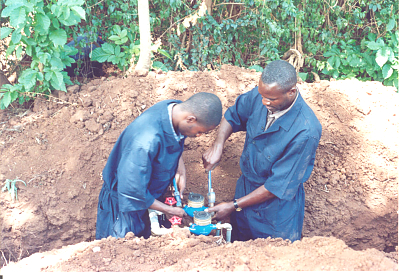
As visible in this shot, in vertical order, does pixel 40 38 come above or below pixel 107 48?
above

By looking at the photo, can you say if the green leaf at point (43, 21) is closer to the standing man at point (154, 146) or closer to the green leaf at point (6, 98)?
the green leaf at point (6, 98)

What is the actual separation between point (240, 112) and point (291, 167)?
759mm

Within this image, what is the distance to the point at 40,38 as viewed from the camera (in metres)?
3.26

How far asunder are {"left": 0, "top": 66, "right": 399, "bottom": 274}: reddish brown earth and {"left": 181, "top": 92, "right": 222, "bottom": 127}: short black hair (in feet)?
4.75

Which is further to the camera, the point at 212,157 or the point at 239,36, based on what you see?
the point at 239,36

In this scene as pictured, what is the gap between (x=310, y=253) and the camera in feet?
6.67

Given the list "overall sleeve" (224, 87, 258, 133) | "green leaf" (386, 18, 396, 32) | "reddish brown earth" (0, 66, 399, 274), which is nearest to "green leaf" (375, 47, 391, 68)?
"green leaf" (386, 18, 396, 32)

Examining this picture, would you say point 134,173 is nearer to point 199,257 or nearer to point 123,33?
point 199,257

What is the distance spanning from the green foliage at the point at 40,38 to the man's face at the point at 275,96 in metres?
1.78

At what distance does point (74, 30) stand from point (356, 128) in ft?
11.6

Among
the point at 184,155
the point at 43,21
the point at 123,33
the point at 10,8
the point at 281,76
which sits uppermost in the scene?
the point at 10,8

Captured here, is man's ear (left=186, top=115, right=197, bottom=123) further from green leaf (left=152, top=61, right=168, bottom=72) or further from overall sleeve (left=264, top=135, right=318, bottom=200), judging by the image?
green leaf (left=152, top=61, right=168, bottom=72)

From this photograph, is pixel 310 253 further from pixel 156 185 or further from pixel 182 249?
pixel 156 185

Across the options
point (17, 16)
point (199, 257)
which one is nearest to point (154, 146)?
point (199, 257)
